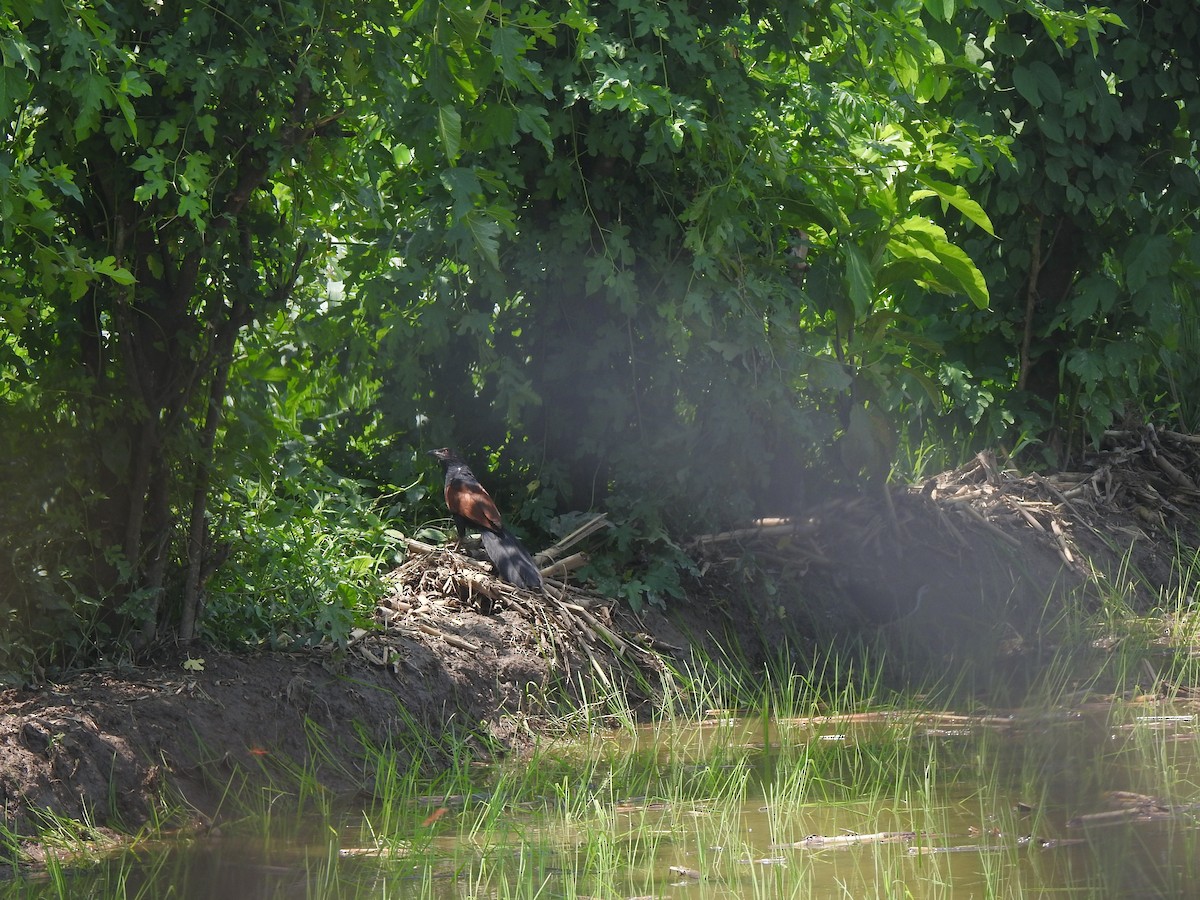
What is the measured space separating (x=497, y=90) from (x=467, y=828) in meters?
2.50

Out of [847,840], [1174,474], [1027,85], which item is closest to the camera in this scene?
[847,840]

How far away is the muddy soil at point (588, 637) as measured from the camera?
372cm

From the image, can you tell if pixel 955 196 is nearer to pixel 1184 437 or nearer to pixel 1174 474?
pixel 1174 474

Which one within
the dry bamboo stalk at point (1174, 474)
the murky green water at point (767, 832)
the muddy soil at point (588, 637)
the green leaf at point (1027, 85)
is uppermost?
the green leaf at point (1027, 85)

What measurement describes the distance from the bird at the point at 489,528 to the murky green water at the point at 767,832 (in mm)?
994

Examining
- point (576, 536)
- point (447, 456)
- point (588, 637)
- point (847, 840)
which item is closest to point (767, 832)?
point (847, 840)

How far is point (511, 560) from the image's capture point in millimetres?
5262

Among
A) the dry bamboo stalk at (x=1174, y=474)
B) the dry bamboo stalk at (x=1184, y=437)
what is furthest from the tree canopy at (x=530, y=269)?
the dry bamboo stalk at (x=1174, y=474)

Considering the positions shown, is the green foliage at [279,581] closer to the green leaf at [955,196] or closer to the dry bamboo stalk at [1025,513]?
the green leaf at [955,196]

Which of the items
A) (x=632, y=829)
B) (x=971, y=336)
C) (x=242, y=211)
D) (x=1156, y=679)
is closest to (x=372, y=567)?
(x=242, y=211)

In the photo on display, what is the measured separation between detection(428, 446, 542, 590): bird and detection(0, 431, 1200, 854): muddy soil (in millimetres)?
80

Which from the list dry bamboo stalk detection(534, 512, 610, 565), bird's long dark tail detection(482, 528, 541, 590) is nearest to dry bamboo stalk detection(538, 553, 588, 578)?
dry bamboo stalk detection(534, 512, 610, 565)

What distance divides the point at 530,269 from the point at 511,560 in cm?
117

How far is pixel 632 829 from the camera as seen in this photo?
346 centimetres
